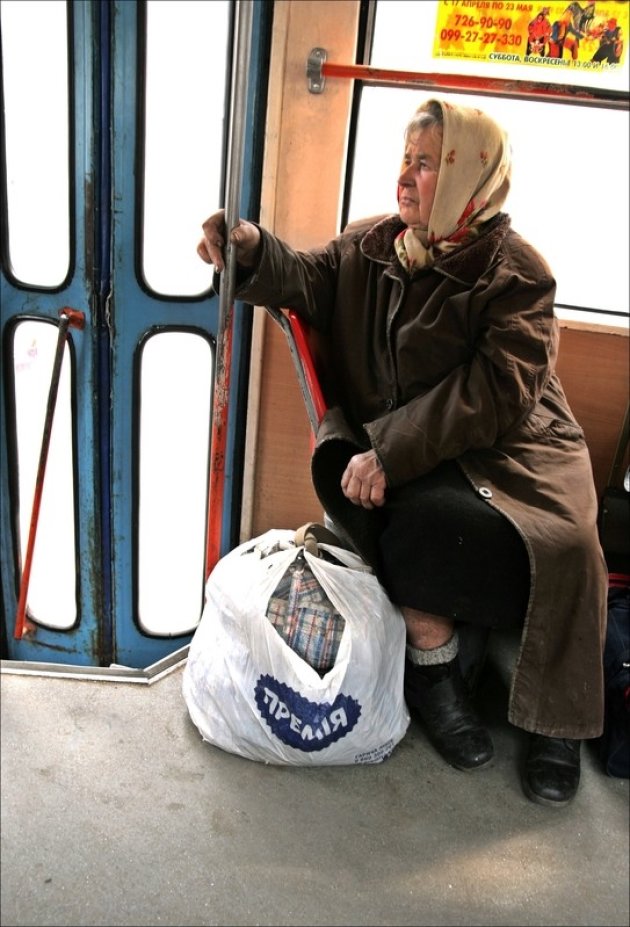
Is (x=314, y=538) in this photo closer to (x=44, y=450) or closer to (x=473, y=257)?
(x=473, y=257)

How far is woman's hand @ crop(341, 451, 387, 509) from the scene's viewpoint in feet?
4.77

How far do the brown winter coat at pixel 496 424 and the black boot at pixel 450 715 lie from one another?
18 centimetres

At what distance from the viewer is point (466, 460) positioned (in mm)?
1497

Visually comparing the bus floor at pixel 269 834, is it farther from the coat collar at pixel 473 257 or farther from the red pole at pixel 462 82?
the red pole at pixel 462 82

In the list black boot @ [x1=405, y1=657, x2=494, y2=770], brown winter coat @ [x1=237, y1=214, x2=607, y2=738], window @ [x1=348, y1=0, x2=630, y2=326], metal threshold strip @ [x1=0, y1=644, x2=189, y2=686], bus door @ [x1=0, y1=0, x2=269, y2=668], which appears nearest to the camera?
brown winter coat @ [x1=237, y1=214, x2=607, y2=738]

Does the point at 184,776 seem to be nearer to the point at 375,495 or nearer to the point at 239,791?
the point at 239,791

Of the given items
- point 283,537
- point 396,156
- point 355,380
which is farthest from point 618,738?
point 396,156

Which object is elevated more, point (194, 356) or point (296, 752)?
point (194, 356)

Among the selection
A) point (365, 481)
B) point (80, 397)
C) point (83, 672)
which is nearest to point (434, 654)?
point (365, 481)

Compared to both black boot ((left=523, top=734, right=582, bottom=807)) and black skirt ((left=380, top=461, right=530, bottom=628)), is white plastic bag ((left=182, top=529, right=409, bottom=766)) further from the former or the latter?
black boot ((left=523, top=734, right=582, bottom=807))

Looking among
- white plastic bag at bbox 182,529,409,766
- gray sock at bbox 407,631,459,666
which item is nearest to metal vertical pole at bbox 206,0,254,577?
white plastic bag at bbox 182,529,409,766

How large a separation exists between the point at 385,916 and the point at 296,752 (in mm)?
365

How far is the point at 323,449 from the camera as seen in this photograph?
1535mm

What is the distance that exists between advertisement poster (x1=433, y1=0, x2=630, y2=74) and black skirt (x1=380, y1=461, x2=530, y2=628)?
1.26 meters
